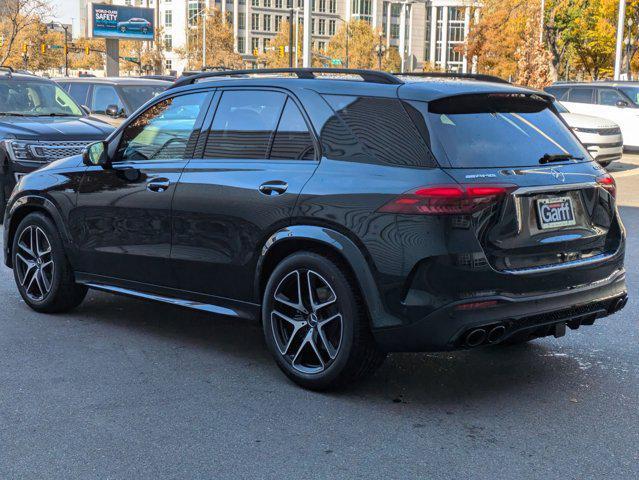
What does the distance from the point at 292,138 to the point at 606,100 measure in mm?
20831

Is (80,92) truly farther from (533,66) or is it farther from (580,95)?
(533,66)

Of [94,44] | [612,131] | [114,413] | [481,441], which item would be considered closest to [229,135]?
[114,413]

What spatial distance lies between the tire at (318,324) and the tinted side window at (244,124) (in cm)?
78

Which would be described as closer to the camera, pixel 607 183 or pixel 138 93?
pixel 607 183

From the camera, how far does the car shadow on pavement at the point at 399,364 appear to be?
5.29m

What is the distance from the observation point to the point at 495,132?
5.11m

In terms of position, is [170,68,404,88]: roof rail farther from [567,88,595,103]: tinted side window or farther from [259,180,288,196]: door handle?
[567,88,595,103]: tinted side window

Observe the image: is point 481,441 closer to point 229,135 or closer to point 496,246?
point 496,246

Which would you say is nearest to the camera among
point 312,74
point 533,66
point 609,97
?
point 312,74

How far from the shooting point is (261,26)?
146 metres

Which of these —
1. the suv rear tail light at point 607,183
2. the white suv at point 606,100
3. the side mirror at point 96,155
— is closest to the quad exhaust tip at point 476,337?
the suv rear tail light at point 607,183

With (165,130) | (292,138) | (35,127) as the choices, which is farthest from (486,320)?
(35,127)

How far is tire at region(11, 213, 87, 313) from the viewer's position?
698 centimetres

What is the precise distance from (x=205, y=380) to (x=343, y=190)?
1395 millimetres
